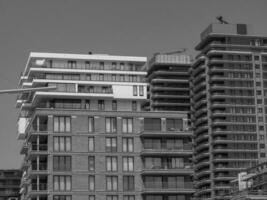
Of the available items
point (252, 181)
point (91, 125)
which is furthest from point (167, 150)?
point (252, 181)

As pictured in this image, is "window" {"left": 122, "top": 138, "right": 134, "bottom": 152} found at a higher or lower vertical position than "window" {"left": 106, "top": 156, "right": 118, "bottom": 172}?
higher

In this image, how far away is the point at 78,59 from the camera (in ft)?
433

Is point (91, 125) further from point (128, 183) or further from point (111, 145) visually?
point (128, 183)

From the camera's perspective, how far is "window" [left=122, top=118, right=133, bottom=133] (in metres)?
121

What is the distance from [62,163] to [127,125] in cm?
1322

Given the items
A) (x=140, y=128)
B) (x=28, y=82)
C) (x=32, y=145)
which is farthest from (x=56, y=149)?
(x=28, y=82)

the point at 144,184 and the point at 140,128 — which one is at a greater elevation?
the point at 140,128

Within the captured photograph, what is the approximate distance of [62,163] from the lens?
11644 centimetres

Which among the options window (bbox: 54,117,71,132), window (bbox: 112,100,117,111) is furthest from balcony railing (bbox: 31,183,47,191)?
window (bbox: 112,100,117,111)

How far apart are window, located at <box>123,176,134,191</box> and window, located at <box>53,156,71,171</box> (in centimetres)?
956

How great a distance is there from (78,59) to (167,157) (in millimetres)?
26073

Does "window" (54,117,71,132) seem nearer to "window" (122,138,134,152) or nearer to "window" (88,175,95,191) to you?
"window" (88,175,95,191)

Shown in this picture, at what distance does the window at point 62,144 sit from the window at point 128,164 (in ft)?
31.3

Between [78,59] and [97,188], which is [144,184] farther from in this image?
[78,59]
